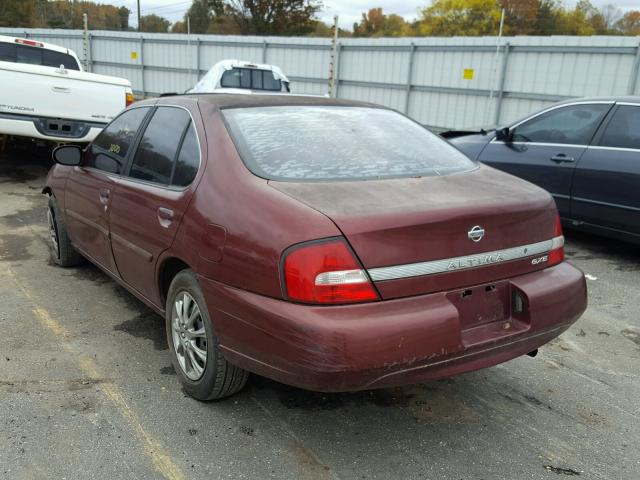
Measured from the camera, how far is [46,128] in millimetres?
7633

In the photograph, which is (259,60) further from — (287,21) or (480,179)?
(287,21)

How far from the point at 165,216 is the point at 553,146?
4.62 m

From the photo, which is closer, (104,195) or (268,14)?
(104,195)

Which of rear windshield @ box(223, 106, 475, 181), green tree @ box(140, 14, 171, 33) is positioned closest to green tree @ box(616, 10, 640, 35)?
green tree @ box(140, 14, 171, 33)

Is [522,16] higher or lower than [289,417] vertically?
higher

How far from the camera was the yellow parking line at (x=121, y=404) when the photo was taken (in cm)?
246

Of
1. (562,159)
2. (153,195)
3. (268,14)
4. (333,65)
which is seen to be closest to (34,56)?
(153,195)

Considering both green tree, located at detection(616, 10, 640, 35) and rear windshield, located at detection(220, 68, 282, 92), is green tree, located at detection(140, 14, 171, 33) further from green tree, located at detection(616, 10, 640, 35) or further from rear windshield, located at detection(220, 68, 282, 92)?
rear windshield, located at detection(220, 68, 282, 92)

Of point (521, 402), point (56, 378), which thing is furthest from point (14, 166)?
point (521, 402)

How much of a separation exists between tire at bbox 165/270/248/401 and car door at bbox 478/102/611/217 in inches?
174

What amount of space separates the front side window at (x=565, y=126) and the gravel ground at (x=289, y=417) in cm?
261

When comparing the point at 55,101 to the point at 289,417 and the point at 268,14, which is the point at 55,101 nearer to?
the point at 289,417

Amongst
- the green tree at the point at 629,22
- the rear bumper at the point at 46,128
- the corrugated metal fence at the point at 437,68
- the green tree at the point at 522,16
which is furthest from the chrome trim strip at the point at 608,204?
the green tree at the point at 629,22

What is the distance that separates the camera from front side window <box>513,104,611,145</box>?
582 centimetres
